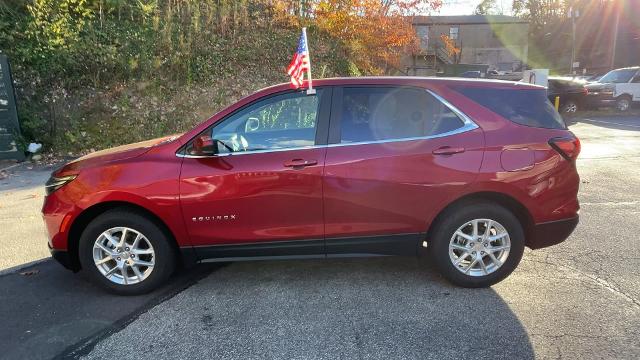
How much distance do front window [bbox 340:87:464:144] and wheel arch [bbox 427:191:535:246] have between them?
0.59 m

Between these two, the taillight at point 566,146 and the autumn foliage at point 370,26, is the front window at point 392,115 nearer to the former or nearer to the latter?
the taillight at point 566,146

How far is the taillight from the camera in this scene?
12.2ft

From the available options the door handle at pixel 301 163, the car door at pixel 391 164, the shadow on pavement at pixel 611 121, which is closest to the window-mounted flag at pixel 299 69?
the car door at pixel 391 164

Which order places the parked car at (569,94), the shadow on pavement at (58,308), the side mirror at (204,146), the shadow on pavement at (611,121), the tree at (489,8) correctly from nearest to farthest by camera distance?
1. the shadow on pavement at (58,308)
2. the side mirror at (204,146)
3. the shadow on pavement at (611,121)
4. the parked car at (569,94)
5. the tree at (489,8)

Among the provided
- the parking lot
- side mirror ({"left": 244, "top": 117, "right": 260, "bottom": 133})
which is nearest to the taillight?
the parking lot

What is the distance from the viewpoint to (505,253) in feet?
12.4

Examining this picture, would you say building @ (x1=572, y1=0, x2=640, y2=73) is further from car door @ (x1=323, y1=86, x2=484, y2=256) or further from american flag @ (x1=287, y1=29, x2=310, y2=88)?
american flag @ (x1=287, y1=29, x2=310, y2=88)

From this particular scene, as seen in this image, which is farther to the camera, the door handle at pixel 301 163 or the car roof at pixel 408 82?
the car roof at pixel 408 82

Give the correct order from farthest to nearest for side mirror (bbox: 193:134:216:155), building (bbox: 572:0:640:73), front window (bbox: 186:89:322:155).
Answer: building (bbox: 572:0:640:73) < front window (bbox: 186:89:322:155) < side mirror (bbox: 193:134:216:155)

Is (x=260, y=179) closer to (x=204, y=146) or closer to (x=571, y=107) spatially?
(x=204, y=146)

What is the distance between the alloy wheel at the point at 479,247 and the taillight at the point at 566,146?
782 mm

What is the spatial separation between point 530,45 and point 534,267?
69.3m

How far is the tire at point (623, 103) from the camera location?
18.4 meters

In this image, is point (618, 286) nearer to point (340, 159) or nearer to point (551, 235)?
point (551, 235)
